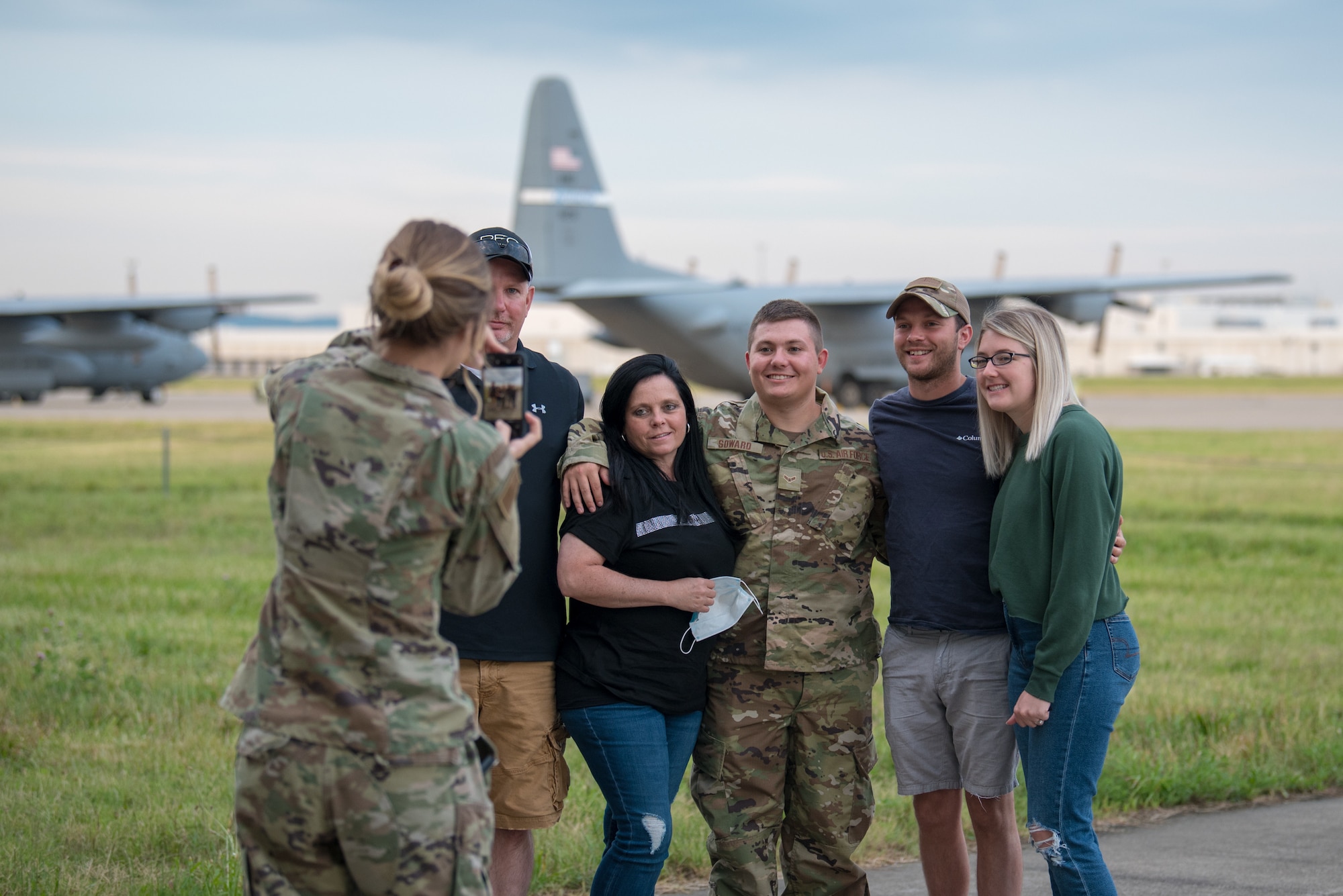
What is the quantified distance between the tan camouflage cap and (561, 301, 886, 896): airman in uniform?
0.33 m

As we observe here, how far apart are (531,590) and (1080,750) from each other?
161cm

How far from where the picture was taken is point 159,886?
3914 millimetres

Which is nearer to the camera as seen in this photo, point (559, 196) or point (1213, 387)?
point (559, 196)

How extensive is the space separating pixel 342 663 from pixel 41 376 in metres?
33.6

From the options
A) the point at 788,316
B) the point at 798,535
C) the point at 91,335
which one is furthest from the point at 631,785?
the point at 91,335

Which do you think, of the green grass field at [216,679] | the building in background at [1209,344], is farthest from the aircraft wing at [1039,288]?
the building in background at [1209,344]

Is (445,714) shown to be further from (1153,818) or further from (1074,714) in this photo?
(1153,818)

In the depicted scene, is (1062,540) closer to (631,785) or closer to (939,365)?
(939,365)

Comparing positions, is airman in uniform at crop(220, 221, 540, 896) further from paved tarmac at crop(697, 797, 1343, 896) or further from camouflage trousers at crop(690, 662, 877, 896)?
paved tarmac at crop(697, 797, 1343, 896)

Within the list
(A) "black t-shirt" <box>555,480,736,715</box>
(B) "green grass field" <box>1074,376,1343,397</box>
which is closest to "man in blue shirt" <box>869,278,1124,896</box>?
(A) "black t-shirt" <box>555,480,736,715</box>

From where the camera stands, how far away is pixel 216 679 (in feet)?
21.7

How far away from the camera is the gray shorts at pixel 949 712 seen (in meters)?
3.49

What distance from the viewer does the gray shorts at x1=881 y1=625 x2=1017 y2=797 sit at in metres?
3.49

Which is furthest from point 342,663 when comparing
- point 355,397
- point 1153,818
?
point 1153,818
